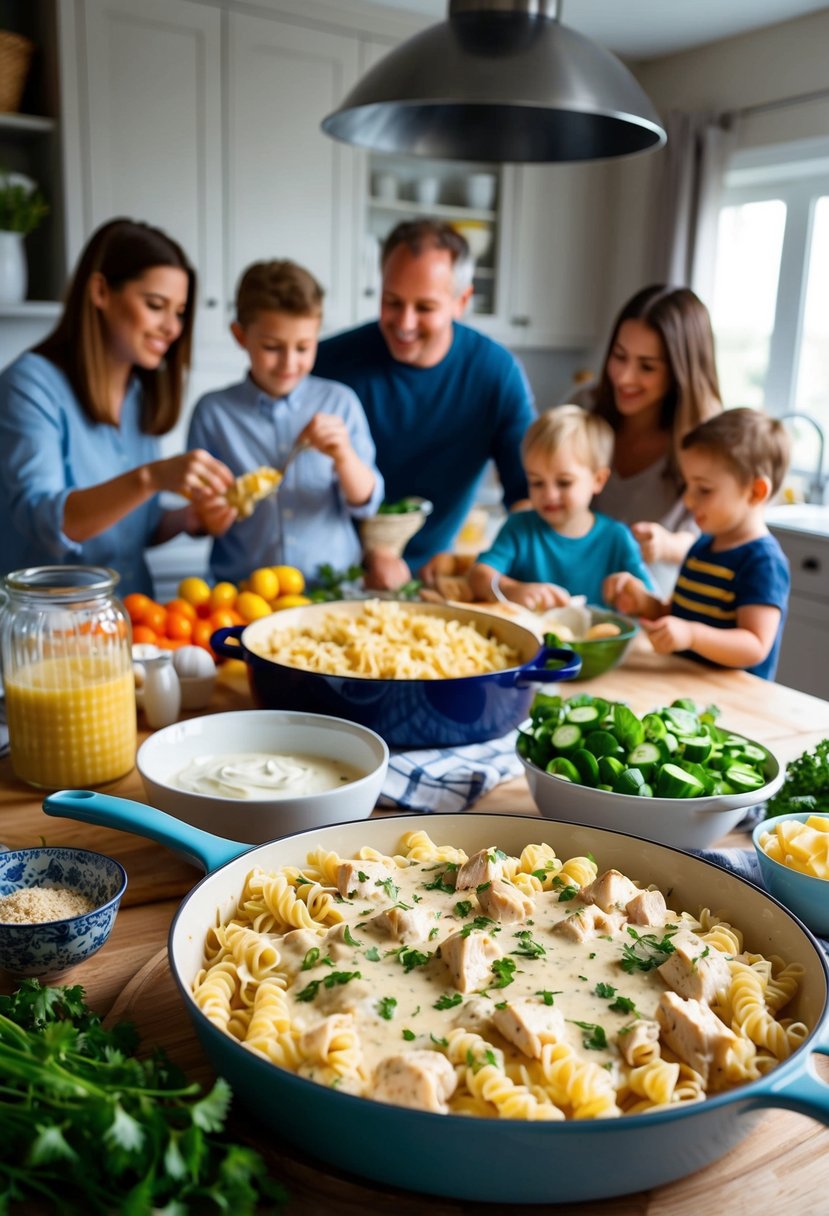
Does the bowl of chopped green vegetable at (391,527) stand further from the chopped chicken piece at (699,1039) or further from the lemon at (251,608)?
the chopped chicken piece at (699,1039)

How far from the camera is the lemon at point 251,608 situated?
2.15 m

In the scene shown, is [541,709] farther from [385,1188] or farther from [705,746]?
[385,1188]

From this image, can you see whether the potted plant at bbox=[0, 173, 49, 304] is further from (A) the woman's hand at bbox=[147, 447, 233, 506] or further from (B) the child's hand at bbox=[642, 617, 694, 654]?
(B) the child's hand at bbox=[642, 617, 694, 654]

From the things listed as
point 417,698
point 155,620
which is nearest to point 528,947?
point 417,698

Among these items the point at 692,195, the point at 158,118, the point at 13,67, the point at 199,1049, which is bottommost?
the point at 199,1049

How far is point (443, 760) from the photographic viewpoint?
1548 millimetres

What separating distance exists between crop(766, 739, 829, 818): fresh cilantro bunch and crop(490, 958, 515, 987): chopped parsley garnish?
0.56 metres

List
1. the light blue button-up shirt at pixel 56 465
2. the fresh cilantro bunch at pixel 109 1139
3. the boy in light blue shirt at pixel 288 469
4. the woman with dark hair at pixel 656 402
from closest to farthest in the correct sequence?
the fresh cilantro bunch at pixel 109 1139
the light blue button-up shirt at pixel 56 465
the woman with dark hair at pixel 656 402
the boy in light blue shirt at pixel 288 469

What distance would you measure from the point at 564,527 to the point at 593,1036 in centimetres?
195

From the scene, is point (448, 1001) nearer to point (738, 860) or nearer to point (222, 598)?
point (738, 860)

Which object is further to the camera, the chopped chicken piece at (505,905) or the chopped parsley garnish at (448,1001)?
the chopped chicken piece at (505,905)

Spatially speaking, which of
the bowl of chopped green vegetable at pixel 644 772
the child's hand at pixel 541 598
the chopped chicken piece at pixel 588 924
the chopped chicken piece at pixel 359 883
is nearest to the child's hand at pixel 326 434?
the child's hand at pixel 541 598

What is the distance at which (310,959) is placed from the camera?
0.92 metres

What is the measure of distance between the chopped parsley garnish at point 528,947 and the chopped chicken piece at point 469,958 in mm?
25
